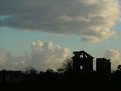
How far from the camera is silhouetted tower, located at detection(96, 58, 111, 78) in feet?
224

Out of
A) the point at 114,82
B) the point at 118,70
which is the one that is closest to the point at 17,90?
the point at 114,82

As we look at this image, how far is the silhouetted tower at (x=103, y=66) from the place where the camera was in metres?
68.2

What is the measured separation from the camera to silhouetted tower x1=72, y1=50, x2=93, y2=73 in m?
68.0

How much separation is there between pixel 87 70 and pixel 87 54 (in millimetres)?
3042

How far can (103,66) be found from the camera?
227ft

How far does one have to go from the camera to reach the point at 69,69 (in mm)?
61812

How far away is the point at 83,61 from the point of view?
69.1 meters

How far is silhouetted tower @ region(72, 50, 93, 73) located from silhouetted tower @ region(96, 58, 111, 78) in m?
1.20

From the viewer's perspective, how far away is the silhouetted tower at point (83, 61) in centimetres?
6800

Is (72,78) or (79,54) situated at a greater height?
(79,54)

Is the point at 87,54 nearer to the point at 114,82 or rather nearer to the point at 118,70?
the point at 118,70

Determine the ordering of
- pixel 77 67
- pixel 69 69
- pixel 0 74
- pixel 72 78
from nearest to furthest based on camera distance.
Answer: pixel 72 78 < pixel 69 69 < pixel 77 67 < pixel 0 74

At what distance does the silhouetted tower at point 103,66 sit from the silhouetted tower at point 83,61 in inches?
47.1

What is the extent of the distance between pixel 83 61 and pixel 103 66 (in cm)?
353
